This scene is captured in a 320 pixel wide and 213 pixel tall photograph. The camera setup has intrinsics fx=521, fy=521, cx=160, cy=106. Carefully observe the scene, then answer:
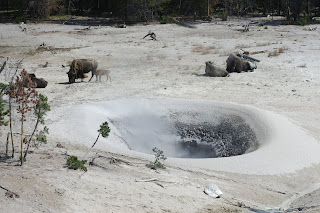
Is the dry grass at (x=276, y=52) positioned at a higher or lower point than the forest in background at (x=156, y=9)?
lower

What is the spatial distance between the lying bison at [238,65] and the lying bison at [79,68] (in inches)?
231

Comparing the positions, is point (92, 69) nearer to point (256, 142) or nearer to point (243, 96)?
point (243, 96)

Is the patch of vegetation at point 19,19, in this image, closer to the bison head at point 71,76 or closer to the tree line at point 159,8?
the tree line at point 159,8

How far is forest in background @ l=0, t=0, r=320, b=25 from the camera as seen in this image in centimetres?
3955

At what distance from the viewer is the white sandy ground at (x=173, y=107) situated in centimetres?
912

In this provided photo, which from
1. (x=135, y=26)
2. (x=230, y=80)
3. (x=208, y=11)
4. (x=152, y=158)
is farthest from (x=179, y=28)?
(x=152, y=158)

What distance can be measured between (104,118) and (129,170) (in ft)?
16.4

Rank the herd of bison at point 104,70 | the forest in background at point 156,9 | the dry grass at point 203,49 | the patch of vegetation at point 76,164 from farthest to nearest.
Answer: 1. the forest in background at point 156,9
2. the dry grass at point 203,49
3. the herd of bison at point 104,70
4. the patch of vegetation at point 76,164

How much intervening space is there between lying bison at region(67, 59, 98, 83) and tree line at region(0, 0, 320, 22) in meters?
18.1

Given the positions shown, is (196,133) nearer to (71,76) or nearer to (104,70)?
(104,70)

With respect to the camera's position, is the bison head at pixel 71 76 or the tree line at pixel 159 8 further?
the tree line at pixel 159 8

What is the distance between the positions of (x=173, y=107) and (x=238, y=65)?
6.73 metres

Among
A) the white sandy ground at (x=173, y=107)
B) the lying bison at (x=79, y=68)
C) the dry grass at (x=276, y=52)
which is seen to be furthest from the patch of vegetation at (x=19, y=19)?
the dry grass at (x=276, y=52)

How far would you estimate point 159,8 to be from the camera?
4025 cm
